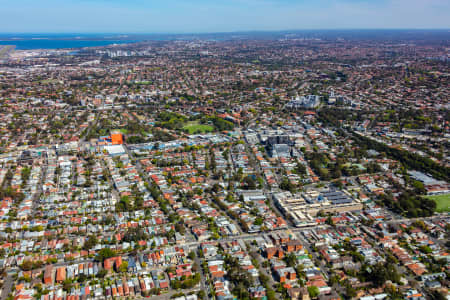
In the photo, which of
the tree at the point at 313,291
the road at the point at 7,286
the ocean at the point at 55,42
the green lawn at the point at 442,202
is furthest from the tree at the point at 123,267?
the ocean at the point at 55,42

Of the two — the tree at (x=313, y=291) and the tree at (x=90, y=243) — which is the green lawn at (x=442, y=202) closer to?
the tree at (x=313, y=291)

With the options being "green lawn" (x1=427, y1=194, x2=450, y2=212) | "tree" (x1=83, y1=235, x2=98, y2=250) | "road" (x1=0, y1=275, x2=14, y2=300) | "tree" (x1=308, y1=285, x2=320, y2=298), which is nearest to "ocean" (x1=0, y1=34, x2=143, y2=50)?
"tree" (x1=83, y1=235, x2=98, y2=250)

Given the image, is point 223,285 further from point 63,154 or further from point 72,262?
point 63,154

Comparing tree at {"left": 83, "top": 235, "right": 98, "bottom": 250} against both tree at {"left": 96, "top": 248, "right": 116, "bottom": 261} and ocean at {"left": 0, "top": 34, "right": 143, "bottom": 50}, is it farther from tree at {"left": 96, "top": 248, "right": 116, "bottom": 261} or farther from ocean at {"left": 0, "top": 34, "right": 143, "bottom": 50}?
ocean at {"left": 0, "top": 34, "right": 143, "bottom": 50}

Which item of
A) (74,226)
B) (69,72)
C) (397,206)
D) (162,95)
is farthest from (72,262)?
(69,72)

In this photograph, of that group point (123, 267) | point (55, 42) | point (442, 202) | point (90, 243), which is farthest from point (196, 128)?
point (55, 42)
